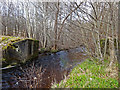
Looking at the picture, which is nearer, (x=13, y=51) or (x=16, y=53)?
(x=13, y=51)

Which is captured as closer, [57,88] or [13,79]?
[57,88]

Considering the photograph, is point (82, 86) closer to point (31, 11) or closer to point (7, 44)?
point (7, 44)

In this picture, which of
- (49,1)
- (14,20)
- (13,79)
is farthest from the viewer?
(14,20)

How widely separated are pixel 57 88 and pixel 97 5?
4014 millimetres

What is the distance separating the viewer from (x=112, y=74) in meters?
3.73

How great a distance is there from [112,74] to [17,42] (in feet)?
18.7

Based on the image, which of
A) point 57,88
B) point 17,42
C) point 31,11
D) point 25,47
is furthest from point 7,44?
point 31,11

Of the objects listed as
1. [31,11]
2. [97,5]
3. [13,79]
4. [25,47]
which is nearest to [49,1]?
[31,11]

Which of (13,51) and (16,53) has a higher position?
(13,51)

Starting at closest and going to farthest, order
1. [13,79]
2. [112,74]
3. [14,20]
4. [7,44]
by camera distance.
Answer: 1. [112,74]
2. [13,79]
3. [7,44]
4. [14,20]

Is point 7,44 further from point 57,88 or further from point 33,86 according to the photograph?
point 57,88

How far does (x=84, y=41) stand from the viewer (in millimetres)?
5207

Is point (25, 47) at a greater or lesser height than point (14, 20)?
lesser

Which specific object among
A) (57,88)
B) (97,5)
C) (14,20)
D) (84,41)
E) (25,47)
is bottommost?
(57,88)
